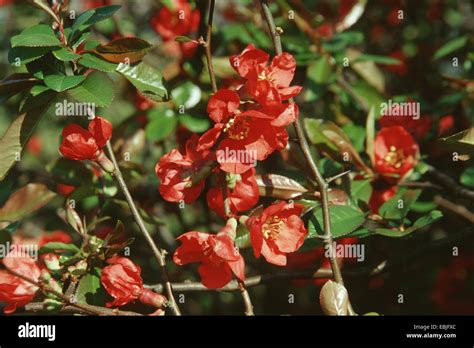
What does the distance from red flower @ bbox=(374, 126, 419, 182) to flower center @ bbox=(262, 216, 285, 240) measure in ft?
1.17

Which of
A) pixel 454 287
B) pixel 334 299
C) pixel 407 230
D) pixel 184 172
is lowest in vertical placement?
pixel 454 287

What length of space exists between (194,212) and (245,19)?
23.4 inches

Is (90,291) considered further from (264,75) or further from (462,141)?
(462,141)

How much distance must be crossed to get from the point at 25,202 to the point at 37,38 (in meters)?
0.41

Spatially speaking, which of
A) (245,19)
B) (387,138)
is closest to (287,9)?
(245,19)

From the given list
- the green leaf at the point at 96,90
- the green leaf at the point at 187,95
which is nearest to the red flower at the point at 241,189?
the green leaf at the point at 96,90

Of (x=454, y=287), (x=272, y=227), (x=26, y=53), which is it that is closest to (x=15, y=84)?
(x=26, y=53)

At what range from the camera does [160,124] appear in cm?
153

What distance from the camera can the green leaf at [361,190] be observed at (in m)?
1.29

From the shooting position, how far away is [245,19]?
1.84 meters

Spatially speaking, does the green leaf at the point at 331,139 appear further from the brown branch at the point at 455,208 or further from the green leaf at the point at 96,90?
the green leaf at the point at 96,90

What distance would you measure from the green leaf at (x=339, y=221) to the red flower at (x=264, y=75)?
9.9 inches
